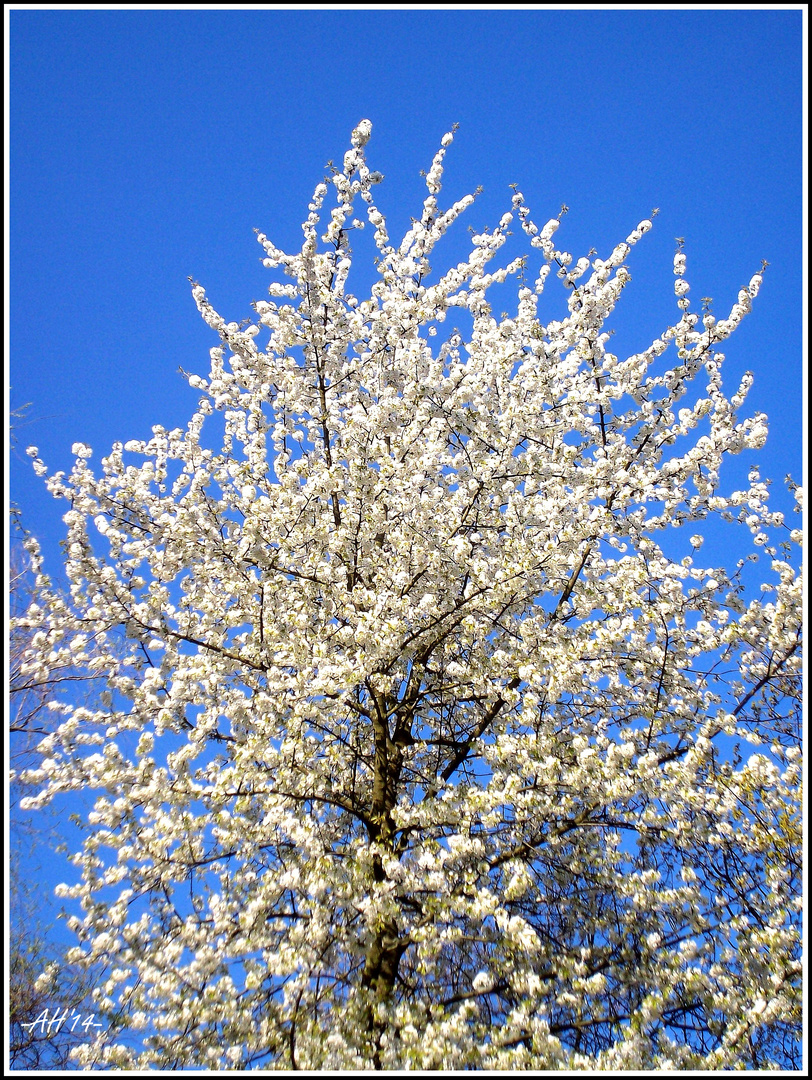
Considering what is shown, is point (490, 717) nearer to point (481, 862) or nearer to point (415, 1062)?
point (481, 862)

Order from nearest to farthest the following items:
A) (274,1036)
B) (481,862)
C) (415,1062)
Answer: (415,1062) → (274,1036) → (481,862)

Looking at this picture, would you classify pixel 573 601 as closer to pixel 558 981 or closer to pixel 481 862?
pixel 481 862

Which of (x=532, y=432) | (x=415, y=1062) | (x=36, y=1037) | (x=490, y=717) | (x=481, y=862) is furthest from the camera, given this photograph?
(x=36, y=1037)

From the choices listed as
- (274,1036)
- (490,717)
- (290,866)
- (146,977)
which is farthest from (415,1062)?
(490,717)

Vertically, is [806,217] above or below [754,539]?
above

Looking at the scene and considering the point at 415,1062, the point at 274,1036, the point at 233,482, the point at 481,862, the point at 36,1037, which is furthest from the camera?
the point at 36,1037

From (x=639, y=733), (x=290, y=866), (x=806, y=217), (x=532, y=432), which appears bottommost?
(x=290, y=866)

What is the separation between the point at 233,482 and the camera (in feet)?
26.7

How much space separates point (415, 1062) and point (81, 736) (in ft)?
12.3

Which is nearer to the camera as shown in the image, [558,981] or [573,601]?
[558,981]

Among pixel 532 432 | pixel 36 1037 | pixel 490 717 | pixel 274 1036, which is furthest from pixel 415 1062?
pixel 36 1037

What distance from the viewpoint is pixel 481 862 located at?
20.0ft

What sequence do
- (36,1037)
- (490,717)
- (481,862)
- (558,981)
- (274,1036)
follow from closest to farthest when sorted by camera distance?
(274,1036) → (558,981) → (481,862) → (490,717) → (36,1037)

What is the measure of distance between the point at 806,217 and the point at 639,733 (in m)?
4.89
